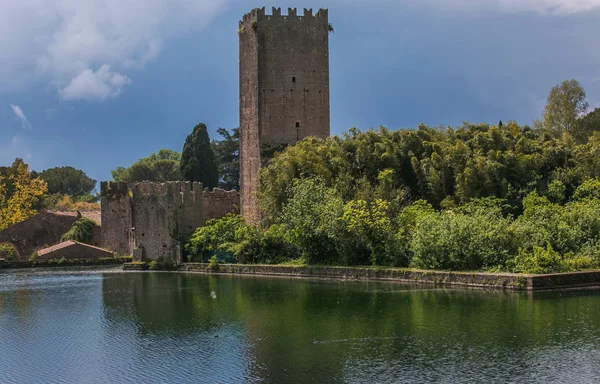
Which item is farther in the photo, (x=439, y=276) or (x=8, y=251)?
(x=8, y=251)

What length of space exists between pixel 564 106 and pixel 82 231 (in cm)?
2777

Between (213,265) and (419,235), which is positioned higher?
(419,235)

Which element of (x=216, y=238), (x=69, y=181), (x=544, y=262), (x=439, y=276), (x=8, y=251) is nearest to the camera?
(x=544, y=262)

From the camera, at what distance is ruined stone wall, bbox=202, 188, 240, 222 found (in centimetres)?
3953

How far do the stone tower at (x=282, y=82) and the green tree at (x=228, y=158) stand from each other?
25438 millimetres

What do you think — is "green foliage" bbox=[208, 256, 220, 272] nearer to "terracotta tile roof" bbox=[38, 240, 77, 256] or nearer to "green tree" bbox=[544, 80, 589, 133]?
"terracotta tile roof" bbox=[38, 240, 77, 256]

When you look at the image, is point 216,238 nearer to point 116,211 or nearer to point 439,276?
point 116,211

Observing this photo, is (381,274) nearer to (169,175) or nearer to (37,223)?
(37,223)

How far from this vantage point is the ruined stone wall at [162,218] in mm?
36844

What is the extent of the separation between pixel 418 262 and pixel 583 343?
1110 centimetres

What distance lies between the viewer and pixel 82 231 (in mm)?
43094

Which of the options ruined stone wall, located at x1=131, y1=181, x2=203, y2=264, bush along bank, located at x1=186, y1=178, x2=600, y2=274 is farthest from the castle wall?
bush along bank, located at x1=186, y1=178, x2=600, y2=274

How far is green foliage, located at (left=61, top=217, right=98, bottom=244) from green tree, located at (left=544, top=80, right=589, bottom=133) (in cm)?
2597

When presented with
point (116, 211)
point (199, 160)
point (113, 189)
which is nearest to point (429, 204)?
point (116, 211)
